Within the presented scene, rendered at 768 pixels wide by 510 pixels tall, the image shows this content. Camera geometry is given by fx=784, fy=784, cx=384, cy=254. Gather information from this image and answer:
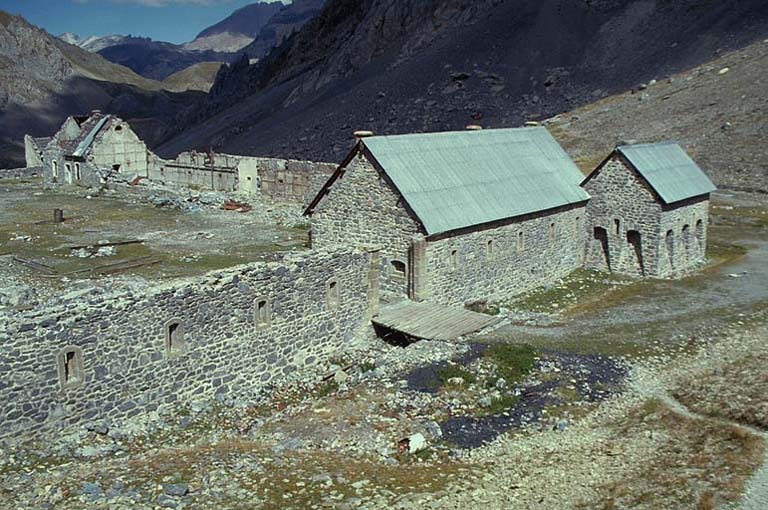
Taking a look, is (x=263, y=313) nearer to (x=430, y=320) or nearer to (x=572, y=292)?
(x=430, y=320)

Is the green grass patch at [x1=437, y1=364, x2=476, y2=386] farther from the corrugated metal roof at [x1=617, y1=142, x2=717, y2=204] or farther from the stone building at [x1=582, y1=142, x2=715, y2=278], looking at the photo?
the corrugated metal roof at [x1=617, y1=142, x2=717, y2=204]

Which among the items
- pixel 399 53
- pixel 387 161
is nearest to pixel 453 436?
pixel 387 161

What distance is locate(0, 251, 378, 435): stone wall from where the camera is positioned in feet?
52.3

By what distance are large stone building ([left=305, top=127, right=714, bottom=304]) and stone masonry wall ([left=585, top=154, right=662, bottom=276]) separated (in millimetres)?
42

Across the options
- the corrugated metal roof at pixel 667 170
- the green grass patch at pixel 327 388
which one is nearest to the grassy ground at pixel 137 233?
the green grass patch at pixel 327 388

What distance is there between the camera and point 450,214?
25.6 m

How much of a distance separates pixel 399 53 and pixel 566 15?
19906mm

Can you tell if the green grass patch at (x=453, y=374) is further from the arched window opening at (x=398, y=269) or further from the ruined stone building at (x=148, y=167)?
the ruined stone building at (x=148, y=167)

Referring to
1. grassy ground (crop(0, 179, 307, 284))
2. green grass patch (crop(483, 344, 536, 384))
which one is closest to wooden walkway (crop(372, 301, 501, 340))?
green grass patch (crop(483, 344, 536, 384))

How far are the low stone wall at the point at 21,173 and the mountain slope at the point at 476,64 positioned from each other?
24.3m

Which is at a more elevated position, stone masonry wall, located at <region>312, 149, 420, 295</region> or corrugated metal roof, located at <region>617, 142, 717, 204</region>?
corrugated metal roof, located at <region>617, 142, 717, 204</region>

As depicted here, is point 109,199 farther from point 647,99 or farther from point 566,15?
point 566,15

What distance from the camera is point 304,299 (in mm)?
21766

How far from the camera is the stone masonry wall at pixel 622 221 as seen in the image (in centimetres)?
3039
